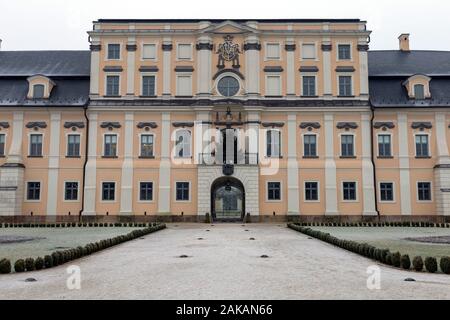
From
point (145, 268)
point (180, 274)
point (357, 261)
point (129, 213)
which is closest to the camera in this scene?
point (180, 274)

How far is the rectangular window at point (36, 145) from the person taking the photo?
129ft

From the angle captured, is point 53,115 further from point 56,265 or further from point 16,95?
point 56,265

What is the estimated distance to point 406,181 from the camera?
128 feet

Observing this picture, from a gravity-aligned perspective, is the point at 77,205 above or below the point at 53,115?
below

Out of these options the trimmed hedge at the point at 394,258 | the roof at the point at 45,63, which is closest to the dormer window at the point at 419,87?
the trimmed hedge at the point at 394,258

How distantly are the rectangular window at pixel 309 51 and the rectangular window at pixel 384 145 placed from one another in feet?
28.0

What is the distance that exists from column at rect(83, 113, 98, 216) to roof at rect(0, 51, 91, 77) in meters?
4.78

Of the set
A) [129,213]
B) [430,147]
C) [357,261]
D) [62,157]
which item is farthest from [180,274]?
[430,147]

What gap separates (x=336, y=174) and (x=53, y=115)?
23160mm

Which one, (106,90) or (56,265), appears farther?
(106,90)

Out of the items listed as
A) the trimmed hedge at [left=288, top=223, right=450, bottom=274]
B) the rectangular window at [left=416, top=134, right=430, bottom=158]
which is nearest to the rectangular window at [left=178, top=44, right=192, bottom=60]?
the rectangular window at [left=416, top=134, right=430, bottom=158]

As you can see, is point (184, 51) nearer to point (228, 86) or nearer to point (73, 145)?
point (228, 86)

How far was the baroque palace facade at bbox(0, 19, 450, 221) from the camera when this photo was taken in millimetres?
38625

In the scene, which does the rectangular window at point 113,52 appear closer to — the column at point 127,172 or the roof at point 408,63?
the column at point 127,172
